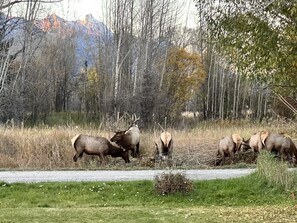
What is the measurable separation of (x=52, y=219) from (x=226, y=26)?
4443 millimetres

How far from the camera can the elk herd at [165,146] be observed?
19.9m

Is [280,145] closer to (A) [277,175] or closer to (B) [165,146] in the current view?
(B) [165,146]

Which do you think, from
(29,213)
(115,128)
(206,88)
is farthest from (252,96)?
(29,213)

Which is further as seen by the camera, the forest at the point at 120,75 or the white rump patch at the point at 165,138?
the forest at the point at 120,75

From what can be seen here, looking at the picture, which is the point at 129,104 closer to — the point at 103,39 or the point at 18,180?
the point at 103,39

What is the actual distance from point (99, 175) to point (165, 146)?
462 cm

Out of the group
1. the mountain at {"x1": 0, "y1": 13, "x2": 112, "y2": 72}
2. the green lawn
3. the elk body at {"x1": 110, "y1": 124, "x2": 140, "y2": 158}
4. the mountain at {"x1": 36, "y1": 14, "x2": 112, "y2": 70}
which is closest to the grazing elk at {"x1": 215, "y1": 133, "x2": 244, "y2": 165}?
the elk body at {"x1": 110, "y1": 124, "x2": 140, "y2": 158}

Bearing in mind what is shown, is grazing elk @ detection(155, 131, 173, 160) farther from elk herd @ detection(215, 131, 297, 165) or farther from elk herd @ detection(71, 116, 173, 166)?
elk herd @ detection(215, 131, 297, 165)

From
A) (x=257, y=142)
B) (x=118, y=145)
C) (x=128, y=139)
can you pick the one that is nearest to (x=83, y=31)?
(x=128, y=139)

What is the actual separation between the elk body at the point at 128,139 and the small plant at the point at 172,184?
25.4 ft

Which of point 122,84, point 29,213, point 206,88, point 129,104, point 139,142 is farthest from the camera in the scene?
point 206,88

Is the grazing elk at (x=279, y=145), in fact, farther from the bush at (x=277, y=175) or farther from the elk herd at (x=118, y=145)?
the bush at (x=277, y=175)

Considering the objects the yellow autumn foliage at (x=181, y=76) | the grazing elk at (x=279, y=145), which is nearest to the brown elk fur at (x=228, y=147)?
the grazing elk at (x=279, y=145)

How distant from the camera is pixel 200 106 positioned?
48.8 m
